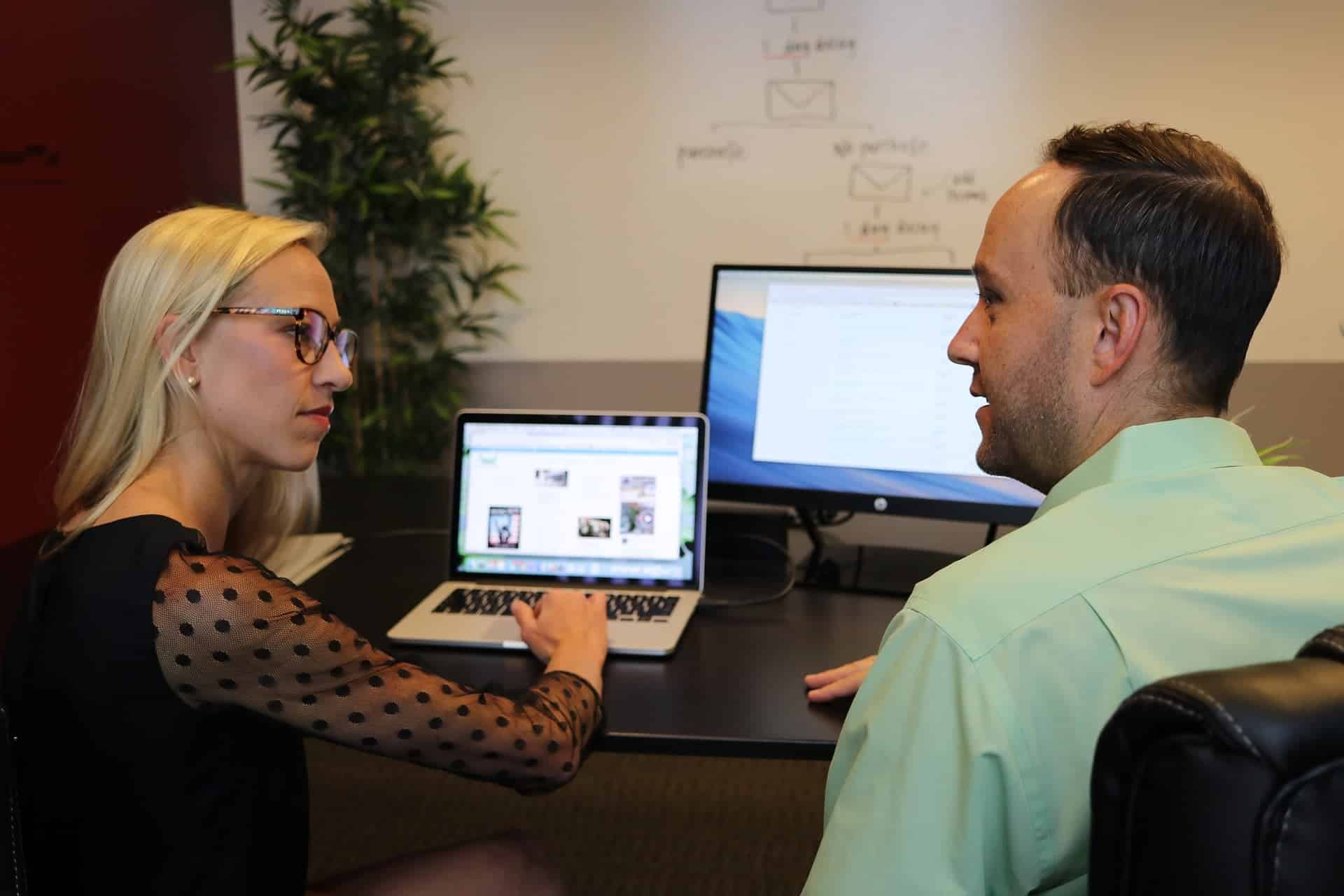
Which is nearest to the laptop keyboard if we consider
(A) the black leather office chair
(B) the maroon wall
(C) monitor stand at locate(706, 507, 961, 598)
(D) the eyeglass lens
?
(C) monitor stand at locate(706, 507, 961, 598)

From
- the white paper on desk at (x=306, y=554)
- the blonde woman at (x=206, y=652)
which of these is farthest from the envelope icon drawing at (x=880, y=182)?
the blonde woman at (x=206, y=652)

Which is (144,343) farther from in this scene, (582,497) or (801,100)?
(801,100)

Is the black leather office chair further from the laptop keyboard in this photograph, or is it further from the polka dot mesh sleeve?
the laptop keyboard

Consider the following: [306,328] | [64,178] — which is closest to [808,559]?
[306,328]

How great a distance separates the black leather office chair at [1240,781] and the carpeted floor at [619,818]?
1.89 metres

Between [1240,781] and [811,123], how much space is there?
131 inches

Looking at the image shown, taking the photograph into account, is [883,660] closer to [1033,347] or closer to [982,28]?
[1033,347]

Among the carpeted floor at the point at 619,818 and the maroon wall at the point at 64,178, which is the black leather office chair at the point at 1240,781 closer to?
the carpeted floor at the point at 619,818

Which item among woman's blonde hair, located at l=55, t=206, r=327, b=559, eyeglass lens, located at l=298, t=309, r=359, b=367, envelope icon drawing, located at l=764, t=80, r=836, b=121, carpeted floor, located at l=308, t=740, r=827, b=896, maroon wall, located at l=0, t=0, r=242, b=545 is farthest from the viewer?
envelope icon drawing, located at l=764, t=80, r=836, b=121

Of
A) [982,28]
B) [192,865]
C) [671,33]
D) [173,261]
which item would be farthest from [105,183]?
[982,28]

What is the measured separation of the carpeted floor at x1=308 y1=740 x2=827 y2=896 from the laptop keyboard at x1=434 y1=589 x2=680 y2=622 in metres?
0.89

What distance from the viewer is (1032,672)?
78 centimetres

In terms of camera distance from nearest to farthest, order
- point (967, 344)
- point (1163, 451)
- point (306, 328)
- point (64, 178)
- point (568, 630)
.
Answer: point (1163, 451)
point (967, 344)
point (306, 328)
point (568, 630)
point (64, 178)

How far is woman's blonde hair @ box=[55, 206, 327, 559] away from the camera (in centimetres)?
122
